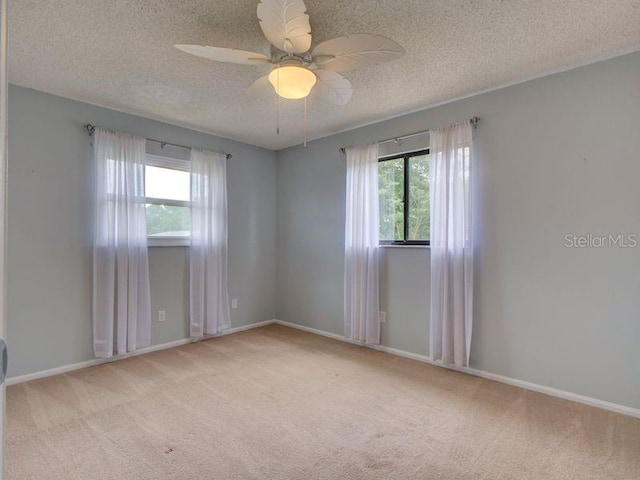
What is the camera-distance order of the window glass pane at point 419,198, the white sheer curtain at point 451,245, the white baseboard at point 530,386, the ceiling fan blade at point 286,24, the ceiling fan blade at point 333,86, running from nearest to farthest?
the ceiling fan blade at point 286,24 < the ceiling fan blade at point 333,86 < the white baseboard at point 530,386 < the white sheer curtain at point 451,245 < the window glass pane at point 419,198

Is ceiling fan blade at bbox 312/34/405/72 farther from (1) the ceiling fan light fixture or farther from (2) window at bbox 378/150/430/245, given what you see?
(2) window at bbox 378/150/430/245

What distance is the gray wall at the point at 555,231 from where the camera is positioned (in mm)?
2371

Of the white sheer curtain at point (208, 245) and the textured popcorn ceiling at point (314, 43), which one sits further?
the white sheer curtain at point (208, 245)

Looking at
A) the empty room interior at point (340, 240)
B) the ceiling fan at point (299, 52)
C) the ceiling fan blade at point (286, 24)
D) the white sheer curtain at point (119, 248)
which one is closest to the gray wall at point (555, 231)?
the empty room interior at point (340, 240)

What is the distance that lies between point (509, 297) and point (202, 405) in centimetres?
263

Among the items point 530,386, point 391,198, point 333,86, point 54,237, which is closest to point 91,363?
point 54,237

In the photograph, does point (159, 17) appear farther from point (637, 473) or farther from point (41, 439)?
point (637, 473)

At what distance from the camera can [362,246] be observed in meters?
3.79

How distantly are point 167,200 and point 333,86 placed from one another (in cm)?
248

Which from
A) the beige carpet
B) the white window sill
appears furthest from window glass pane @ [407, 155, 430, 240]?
the white window sill

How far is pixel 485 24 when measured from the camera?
6.77 ft

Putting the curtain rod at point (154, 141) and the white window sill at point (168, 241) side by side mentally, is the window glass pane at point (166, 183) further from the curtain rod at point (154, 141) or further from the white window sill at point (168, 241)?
the white window sill at point (168, 241)

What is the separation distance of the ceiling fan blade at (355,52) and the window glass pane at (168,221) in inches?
103

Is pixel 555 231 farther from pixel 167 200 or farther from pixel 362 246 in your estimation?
pixel 167 200
